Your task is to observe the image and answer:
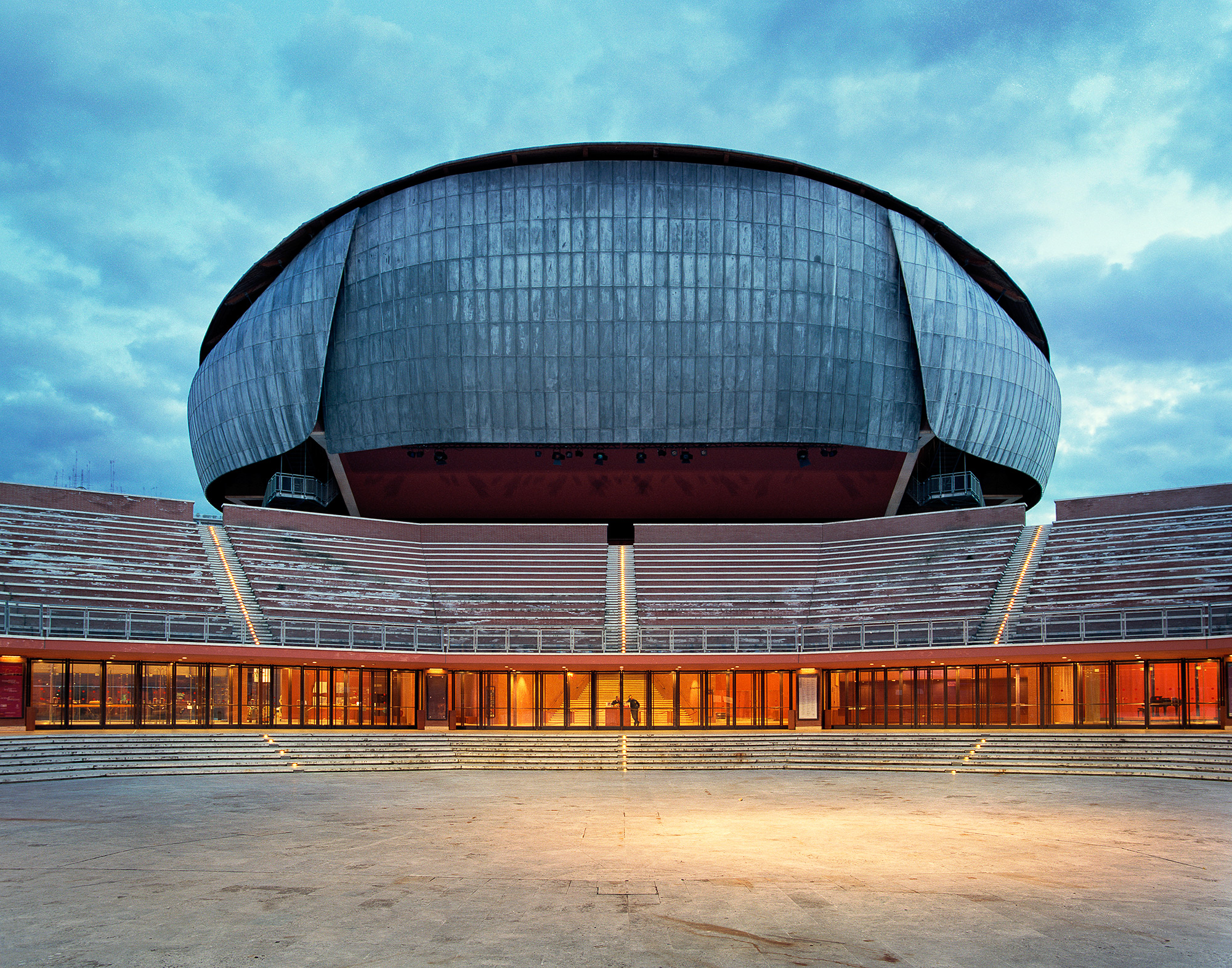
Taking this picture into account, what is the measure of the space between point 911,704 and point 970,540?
1090 centimetres

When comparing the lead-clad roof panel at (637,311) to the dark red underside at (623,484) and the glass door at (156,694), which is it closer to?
the dark red underside at (623,484)

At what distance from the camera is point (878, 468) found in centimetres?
5384

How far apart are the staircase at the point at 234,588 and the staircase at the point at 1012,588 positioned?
24510mm

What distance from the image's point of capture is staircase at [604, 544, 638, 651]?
39469 mm

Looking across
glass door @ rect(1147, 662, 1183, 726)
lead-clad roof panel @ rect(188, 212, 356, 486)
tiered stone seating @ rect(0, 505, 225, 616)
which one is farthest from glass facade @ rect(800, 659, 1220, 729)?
lead-clad roof panel @ rect(188, 212, 356, 486)

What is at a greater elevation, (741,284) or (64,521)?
(741,284)

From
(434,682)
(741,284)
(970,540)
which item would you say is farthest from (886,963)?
(741,284)

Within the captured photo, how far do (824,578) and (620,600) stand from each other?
8.89 meters

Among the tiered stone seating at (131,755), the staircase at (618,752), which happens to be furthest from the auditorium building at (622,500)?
the tiered stone seating at (131,755)

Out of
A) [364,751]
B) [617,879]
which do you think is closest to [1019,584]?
[364,751]

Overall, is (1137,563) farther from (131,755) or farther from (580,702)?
(131,755)

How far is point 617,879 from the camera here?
1306 centimetres

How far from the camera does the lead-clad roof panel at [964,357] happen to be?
51.7 m

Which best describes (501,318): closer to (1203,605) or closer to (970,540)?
(970,540)
